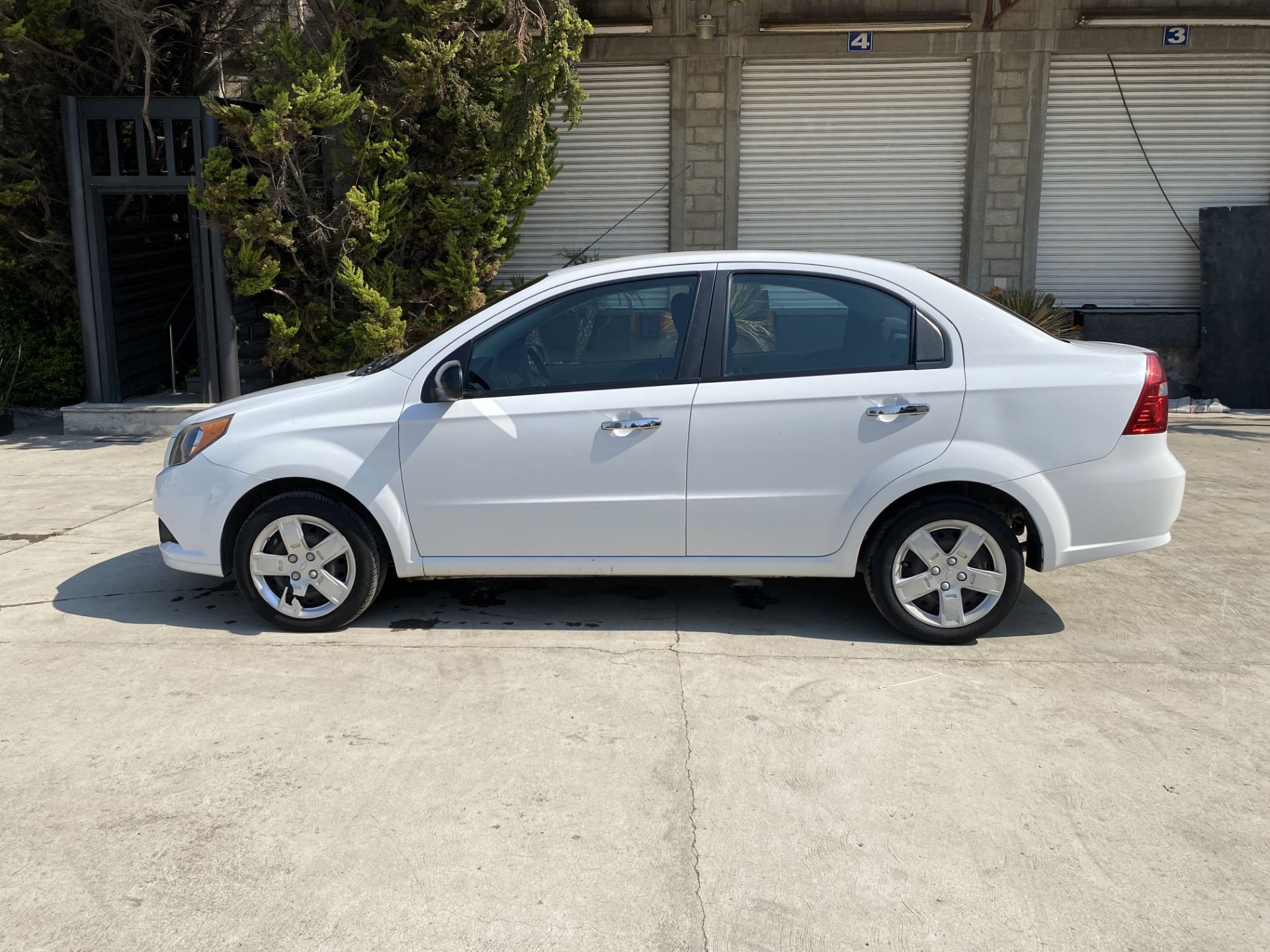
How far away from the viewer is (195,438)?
18.1ft

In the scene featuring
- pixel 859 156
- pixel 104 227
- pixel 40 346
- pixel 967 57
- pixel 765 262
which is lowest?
pixel 40 346

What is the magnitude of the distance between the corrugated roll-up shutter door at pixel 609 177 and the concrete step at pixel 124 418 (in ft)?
14.8

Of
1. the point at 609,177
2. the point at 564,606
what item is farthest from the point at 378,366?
the point at 609,177

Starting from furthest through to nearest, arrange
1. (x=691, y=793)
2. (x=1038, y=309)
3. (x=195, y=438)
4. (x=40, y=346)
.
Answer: (x=1038, y=309)
(x=40, y=346)
(x=195, y=438)
(x=691, y=793)

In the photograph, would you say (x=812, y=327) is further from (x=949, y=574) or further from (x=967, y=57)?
(x=967, y=57)

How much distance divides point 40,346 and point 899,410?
9.33m

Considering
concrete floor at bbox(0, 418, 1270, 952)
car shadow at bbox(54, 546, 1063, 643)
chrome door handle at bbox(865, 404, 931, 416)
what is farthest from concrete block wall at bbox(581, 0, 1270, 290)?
chrome door handle at bbox(865, 404, 931, 416)

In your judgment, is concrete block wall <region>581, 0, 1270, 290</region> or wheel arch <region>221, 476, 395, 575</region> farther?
concrete block wall <region>581, 0, 1270, 290</region>

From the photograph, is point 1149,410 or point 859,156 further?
point 859,156

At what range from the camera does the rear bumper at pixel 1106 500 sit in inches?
200

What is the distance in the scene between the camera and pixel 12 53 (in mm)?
9977

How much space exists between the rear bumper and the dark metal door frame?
767 centimetres

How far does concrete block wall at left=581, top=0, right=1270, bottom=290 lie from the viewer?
41.2 feet

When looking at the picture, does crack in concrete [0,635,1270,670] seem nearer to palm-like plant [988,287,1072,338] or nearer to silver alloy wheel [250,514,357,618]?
silver alloy wheel [250,514,357,618]
